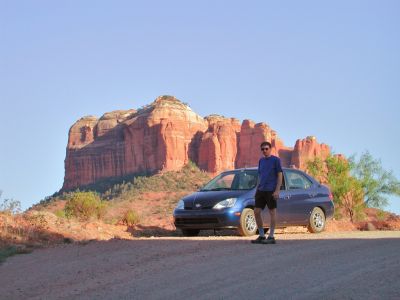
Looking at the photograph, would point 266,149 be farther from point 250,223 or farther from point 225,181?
point 225,181

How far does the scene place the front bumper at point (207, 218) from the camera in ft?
43.3

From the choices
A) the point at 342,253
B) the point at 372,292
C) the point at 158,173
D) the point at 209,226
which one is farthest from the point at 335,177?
the point at 158,173

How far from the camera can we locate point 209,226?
44.1 feet

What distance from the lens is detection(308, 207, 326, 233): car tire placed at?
48.3 feet

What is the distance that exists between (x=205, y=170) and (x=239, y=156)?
7.63 meters

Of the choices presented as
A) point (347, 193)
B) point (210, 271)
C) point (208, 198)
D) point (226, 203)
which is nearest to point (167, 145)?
point (347, 193)

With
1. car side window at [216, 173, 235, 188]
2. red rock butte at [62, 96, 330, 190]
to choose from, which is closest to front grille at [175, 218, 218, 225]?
car side window at [216, 173, 235, 188]

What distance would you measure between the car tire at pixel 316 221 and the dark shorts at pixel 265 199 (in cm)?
384

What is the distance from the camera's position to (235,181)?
1430 cm

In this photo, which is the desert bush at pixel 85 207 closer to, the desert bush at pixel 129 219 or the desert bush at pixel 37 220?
the desert bush at pixel 129 219

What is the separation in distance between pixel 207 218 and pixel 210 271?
541cm

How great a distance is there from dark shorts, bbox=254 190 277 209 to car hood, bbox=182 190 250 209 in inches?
90.6

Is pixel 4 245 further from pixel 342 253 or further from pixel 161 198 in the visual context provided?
pixel 161 198

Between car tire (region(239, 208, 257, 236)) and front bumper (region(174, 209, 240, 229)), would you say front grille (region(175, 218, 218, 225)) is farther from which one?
car tire (region(239, 208, 257, 236))
